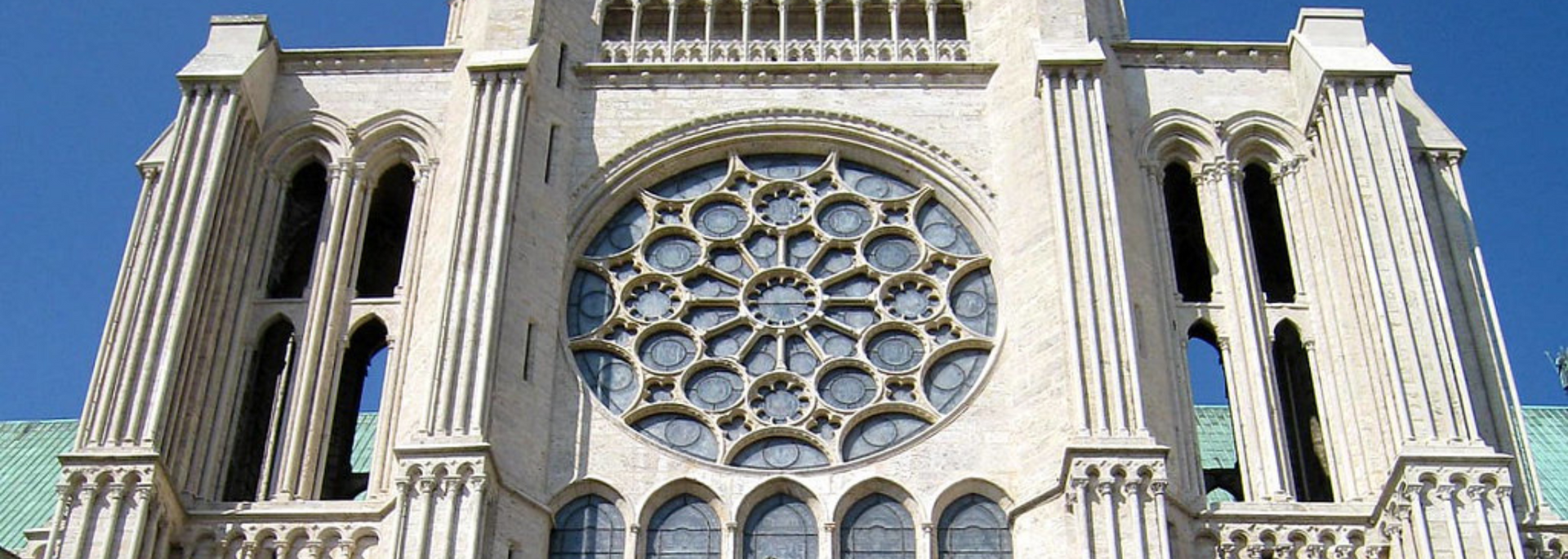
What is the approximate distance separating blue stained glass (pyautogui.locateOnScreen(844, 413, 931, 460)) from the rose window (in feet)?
0.06

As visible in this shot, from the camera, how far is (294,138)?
2970 centimetres

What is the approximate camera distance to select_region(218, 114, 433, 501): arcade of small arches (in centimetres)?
2714

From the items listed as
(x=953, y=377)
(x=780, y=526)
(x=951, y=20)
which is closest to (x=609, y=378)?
(x=780, y=526)

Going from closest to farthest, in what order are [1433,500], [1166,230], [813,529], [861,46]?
[1433,500]
[813,529]
[1166,230]
[861,46]

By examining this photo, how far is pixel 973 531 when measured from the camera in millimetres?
25844

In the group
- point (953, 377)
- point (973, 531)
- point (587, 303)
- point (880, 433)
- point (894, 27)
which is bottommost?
point (973, 531)

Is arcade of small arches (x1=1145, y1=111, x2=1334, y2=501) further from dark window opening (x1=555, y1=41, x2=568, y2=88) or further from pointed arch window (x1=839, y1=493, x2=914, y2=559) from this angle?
dark window opening (x1=555, y1=41, x2=568, y2=88)

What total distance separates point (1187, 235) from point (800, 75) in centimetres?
543

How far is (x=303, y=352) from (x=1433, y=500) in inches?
489

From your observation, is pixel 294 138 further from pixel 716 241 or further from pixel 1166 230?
pixel 1166 230

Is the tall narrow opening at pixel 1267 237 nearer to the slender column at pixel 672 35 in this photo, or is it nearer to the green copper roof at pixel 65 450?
the green copper roof at pixel 65 450

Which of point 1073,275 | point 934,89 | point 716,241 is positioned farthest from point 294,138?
point 1073,275

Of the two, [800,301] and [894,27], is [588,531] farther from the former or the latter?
[894,27]

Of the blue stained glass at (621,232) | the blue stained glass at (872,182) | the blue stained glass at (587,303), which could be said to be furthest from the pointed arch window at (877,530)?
the blue stained glass at (621,232)
